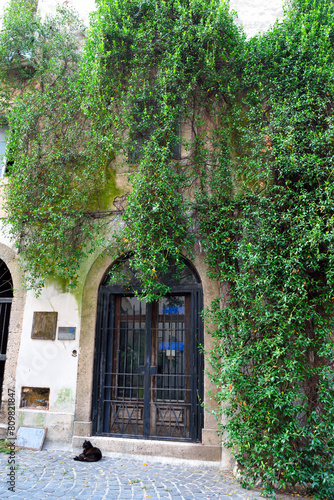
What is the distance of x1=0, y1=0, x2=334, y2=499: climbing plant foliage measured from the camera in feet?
14.2

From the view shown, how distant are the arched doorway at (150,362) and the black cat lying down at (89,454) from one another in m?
0.42

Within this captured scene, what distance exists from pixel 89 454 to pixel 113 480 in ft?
2.98

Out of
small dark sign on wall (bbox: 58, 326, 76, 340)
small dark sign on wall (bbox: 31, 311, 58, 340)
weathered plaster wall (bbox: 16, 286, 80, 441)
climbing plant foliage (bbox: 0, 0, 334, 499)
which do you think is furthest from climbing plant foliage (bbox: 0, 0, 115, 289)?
small dark sign on wall (bbox: 58, 326, 76, 340)

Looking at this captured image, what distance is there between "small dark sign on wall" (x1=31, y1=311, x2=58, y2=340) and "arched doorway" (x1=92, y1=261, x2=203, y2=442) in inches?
28.6

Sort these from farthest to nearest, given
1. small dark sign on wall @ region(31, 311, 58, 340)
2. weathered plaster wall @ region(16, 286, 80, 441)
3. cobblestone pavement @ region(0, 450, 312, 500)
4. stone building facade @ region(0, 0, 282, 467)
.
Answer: small dark sign on wall @ region(31, 311, 58, 340)
weathered plaster wall @ region(16, 286, 80, 441)
stone building facade @ region(0, 0, 282, 467)
cobblestone pavement @ region(0, 450, 312, 500)

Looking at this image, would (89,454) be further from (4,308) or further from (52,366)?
(4,308)

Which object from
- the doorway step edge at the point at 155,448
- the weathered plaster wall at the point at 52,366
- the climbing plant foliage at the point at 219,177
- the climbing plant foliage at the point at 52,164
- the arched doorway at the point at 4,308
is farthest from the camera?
the arched doorway at the point at 4,308

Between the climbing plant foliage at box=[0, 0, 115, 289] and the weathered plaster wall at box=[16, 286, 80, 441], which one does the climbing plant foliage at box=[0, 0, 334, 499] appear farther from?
the weathered plaster wall at box=[16, 286, 80, 441]

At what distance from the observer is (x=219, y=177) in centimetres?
576

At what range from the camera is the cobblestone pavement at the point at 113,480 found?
12.7ft

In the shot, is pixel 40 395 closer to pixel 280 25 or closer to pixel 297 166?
pixel 297 166

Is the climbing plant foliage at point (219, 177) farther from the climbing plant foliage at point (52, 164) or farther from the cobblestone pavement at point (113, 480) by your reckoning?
the cobblestone pavement at point (113, 480)

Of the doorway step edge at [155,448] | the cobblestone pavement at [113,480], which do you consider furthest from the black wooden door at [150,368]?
the cobblestone pavement at [113,480]

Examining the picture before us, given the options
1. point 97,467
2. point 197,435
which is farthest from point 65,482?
point 197,435
